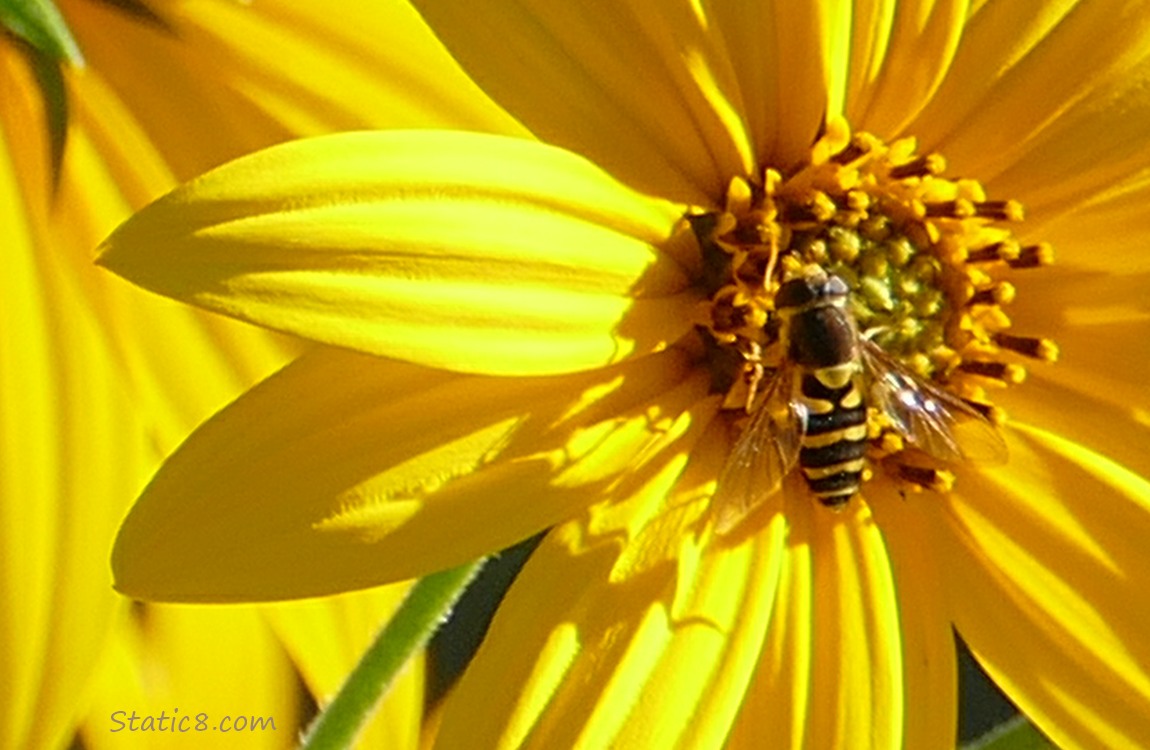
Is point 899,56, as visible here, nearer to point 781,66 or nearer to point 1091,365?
point 781,66

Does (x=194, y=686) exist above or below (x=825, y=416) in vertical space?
below

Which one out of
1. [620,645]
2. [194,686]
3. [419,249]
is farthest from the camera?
[194,686]

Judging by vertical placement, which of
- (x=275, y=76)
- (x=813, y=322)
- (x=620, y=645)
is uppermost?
(x=275, y=76)

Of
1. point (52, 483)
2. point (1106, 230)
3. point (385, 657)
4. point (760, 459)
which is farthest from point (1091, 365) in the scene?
point (52, 483)

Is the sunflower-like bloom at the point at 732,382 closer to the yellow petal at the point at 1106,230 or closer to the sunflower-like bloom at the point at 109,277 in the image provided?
the yellow petal at the point at 1106,230

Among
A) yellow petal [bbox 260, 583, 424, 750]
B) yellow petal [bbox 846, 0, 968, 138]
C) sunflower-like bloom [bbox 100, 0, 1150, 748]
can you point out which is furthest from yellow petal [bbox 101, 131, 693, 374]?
yellow petal [bbox 260, 583, 424, 750]

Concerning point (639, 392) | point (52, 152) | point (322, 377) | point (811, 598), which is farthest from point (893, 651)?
point (52, 152)

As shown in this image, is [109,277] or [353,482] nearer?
[353,482]
